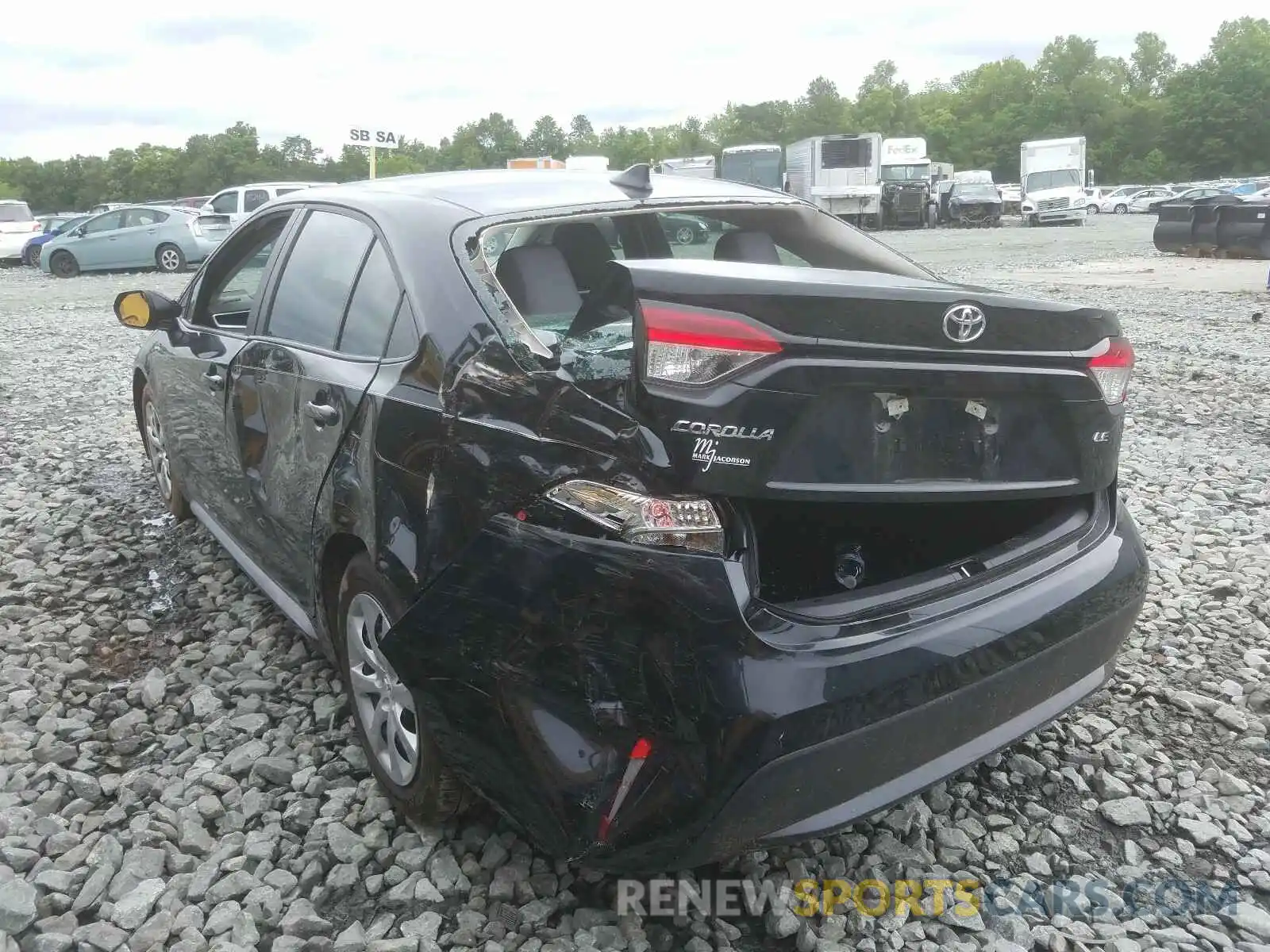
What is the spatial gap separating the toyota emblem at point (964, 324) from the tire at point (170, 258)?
22167mm

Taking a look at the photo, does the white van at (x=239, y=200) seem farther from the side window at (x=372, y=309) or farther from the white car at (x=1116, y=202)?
the white car at (x=1116, y=202)

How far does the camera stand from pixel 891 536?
8.25ft

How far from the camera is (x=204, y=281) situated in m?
4.14

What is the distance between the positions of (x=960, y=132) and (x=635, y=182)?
9536cm

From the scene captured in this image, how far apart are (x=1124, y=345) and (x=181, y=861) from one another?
2.56 metres

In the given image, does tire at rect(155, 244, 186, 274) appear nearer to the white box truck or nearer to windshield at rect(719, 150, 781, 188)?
windshield at rect(719, 150, 781, 188)

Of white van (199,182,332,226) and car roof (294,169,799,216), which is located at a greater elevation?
white van (199,182,332,226)

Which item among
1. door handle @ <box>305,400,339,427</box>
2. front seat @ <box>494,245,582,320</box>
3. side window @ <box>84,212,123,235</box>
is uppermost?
side window @ <box>84,212,123,235</box>

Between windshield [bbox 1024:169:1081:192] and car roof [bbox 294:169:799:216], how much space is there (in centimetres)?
4062

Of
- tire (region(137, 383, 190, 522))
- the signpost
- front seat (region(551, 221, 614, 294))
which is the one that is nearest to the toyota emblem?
front seat (region(551, 221, 614, 294))

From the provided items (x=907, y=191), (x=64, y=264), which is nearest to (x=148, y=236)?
(x=64, y=264)

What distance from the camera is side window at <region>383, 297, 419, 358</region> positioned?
248cm

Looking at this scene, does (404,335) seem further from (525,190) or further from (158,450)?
(158,450)

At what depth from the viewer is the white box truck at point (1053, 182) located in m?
38.5
